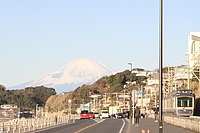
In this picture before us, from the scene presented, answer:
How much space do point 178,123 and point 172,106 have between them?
12.1 meters

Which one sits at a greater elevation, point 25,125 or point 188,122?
point 188,122

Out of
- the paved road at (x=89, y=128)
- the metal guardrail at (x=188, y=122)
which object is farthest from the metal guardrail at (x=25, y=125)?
the metal guardrail at (x=188, y=122)

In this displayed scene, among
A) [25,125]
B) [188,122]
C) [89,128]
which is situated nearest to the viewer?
[25,125]

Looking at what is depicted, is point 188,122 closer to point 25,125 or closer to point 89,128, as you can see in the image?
point 89,128

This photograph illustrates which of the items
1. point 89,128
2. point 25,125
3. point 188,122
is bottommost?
point 89,128

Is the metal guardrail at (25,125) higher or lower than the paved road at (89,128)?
higher

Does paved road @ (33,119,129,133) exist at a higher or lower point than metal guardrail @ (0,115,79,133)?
lower

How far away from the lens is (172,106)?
62438 mm

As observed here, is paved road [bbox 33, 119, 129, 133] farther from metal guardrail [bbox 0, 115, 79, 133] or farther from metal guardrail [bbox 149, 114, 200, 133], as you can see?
metal guardrail [bbox 149, 114, 200, 133]

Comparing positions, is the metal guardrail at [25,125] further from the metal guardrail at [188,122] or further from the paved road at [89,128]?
the metal guardrail at [188,122]

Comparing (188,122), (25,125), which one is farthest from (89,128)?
(188,122)

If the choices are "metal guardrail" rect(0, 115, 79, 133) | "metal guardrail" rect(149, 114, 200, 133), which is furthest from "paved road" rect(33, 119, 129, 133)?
"metal guardrail" rect(149, 114, 200, 133)

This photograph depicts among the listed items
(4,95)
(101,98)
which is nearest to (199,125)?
(4,95)

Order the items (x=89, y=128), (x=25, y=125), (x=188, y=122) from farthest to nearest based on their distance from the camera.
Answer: (x=89, y=128) → (x=188, y=122) → (x=25, y=125)
